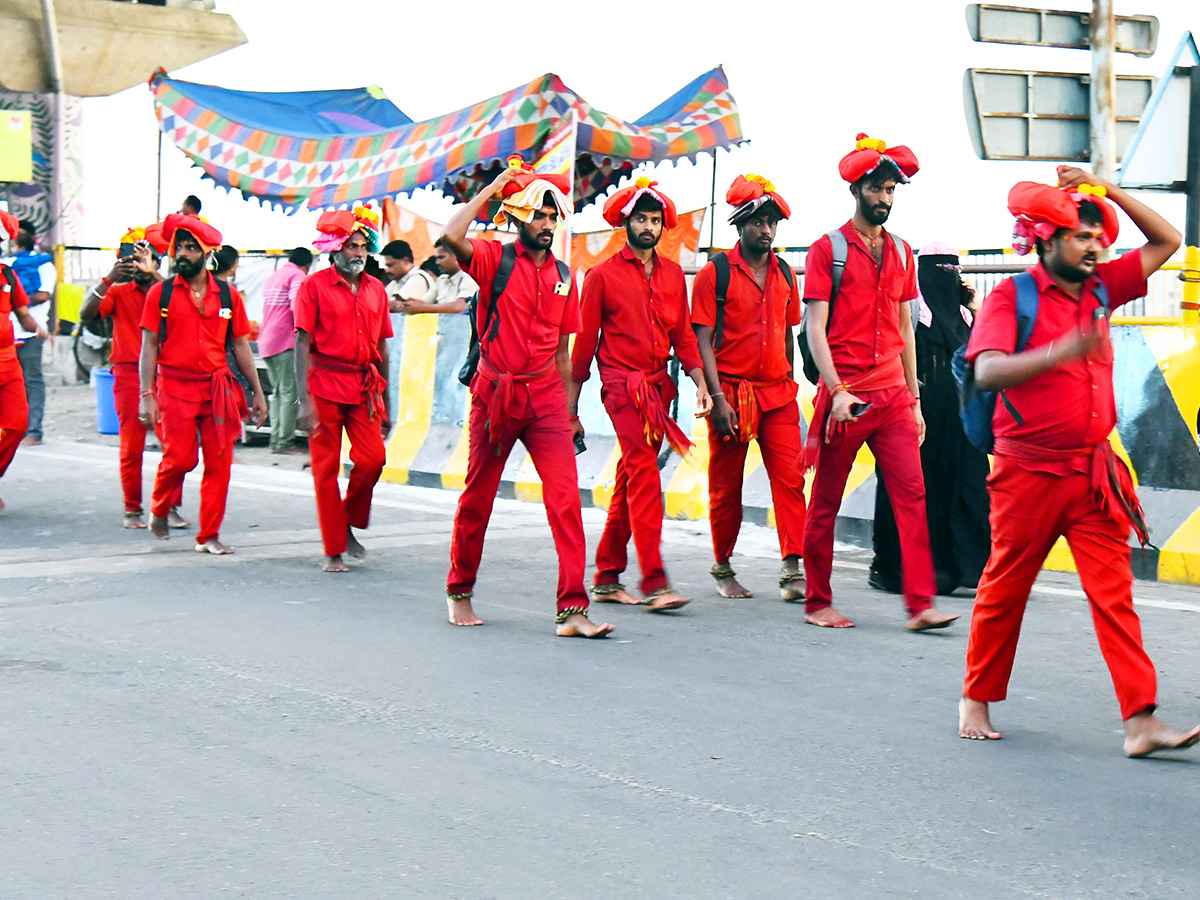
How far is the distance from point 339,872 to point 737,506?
4388mm

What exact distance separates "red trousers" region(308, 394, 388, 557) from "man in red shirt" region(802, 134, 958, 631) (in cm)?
284

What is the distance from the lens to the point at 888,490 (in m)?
6.95

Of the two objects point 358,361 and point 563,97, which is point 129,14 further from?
point 358,361

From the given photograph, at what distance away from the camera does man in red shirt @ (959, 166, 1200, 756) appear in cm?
482

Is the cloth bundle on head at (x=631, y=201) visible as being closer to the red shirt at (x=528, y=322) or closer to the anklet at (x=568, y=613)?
the red shirt at (x=528, y=322)

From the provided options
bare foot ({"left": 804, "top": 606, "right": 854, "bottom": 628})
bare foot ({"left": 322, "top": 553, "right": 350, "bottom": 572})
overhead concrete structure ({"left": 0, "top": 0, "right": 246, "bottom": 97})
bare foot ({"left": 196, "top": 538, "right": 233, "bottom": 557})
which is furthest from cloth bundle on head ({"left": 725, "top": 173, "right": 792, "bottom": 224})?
overhead concrete structure ({"left": 0, "top": 0, "right": 246, "bottom": 97})

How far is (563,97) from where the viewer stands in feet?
51.6

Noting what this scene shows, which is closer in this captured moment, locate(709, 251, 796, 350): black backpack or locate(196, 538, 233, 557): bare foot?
locate(709, 251, 796, 350): black backpack

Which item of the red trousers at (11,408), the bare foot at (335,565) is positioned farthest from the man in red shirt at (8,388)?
the bare foot at (335,565)

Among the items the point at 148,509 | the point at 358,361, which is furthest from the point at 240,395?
the point at 148,509

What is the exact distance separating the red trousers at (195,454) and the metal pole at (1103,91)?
5.66 m

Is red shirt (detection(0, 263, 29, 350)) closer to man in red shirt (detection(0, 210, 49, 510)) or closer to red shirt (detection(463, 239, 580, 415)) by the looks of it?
man in red shirt (detection(0, 210, 49, 510))

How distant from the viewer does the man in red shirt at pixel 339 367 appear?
8648 mm

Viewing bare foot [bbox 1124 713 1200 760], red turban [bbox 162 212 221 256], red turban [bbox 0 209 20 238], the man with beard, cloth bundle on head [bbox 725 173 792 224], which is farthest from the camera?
red turban [bbox 0 209 20 238]
